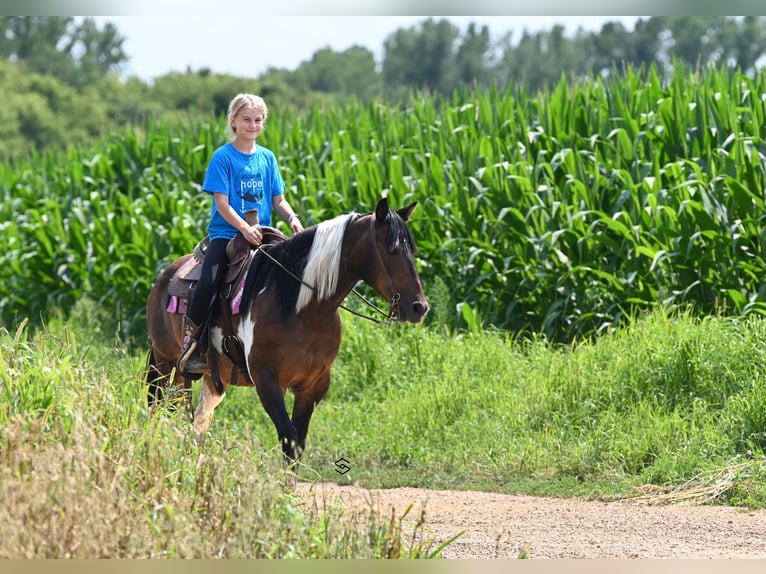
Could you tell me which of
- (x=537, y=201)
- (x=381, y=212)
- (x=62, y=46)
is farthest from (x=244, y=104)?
(x=62, y=46)

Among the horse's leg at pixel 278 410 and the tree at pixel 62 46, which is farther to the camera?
the tree at pixel 62 46

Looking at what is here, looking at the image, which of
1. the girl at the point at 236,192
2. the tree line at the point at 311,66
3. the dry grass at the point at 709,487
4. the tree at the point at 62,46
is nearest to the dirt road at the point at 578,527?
the dry grass at the point at 709,487

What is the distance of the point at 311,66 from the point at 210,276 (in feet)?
194

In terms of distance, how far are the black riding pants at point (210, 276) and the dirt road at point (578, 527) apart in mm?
1511

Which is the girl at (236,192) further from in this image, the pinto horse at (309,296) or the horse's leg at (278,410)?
the horse's leg at (278,410)

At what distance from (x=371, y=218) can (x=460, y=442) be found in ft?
10.3

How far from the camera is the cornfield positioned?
10.7m

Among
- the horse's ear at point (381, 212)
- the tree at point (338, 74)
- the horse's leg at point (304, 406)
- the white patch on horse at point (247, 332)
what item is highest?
the tree at point (338, 74)

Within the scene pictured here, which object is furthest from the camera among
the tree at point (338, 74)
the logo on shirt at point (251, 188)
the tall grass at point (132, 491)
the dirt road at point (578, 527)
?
the tree at point (338, 74)

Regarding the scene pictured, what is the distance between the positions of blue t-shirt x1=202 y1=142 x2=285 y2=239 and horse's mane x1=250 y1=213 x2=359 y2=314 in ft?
1.13

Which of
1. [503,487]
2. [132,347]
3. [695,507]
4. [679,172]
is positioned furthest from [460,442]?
[132,347]

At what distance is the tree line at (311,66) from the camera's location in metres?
45.0

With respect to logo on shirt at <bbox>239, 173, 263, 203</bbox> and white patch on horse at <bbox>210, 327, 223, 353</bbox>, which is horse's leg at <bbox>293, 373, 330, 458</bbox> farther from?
logo on shirt at <bbox>239, 173, 263, 203</bbox>

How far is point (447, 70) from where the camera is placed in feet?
212
